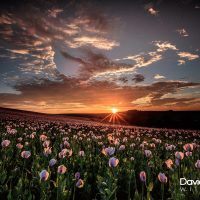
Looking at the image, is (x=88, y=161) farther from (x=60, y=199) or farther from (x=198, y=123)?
(x=198, y=123)

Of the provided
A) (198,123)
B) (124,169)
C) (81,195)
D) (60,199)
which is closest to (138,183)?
(124,169)

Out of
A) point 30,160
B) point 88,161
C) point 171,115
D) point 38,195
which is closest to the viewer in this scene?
point 38,195

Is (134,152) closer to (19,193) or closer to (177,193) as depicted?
(177,193)

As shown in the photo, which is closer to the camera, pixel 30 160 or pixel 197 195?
pixel 197 195

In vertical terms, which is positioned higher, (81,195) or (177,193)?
(177,193)

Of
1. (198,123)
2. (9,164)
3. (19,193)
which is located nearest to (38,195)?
(19,193)

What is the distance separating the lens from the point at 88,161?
18.4 feet

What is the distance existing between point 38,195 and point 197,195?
230 centimetres

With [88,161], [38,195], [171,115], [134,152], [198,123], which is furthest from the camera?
[171,115]

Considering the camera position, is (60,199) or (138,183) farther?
(138,183)

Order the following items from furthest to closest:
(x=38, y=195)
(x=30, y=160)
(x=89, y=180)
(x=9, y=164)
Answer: (x=30, y=160) → (x=9, y=164) → (x=89, y=180) → (x=38, y=195)

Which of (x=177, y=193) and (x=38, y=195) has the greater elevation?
(x=177, y=193)

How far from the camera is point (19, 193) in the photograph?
3457 mm

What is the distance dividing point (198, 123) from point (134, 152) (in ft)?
131
